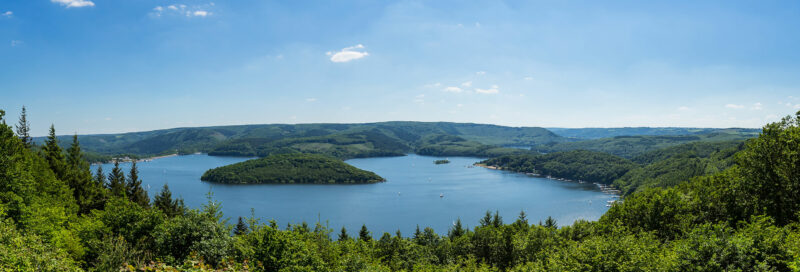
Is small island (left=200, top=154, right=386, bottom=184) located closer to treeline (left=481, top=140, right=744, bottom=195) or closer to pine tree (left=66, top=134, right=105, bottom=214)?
treeline (left=481, top=140, right=744, bottom=195)

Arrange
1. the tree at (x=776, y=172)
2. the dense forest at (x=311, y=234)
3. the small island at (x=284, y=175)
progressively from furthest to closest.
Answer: the small island at (x=284, y=175)
the tree at (x=776, y=172)
the dense forest at (x=311, y=234)

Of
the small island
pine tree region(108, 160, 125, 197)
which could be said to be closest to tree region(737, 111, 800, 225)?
pine tree region(108, 160, 125, 197)

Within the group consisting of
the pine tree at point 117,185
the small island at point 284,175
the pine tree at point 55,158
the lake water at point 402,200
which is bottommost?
the lake water at point 402,200

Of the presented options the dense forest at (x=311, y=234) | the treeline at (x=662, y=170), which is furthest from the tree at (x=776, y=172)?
the treeline at (x=662, y=170)

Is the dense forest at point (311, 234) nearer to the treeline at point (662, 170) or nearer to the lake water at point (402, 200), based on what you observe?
the lake water at point (402, 200)

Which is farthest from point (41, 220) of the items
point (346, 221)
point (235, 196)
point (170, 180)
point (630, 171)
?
point (630, 171)

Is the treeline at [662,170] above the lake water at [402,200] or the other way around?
above

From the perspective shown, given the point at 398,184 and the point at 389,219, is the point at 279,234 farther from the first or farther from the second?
the point at 398,184
